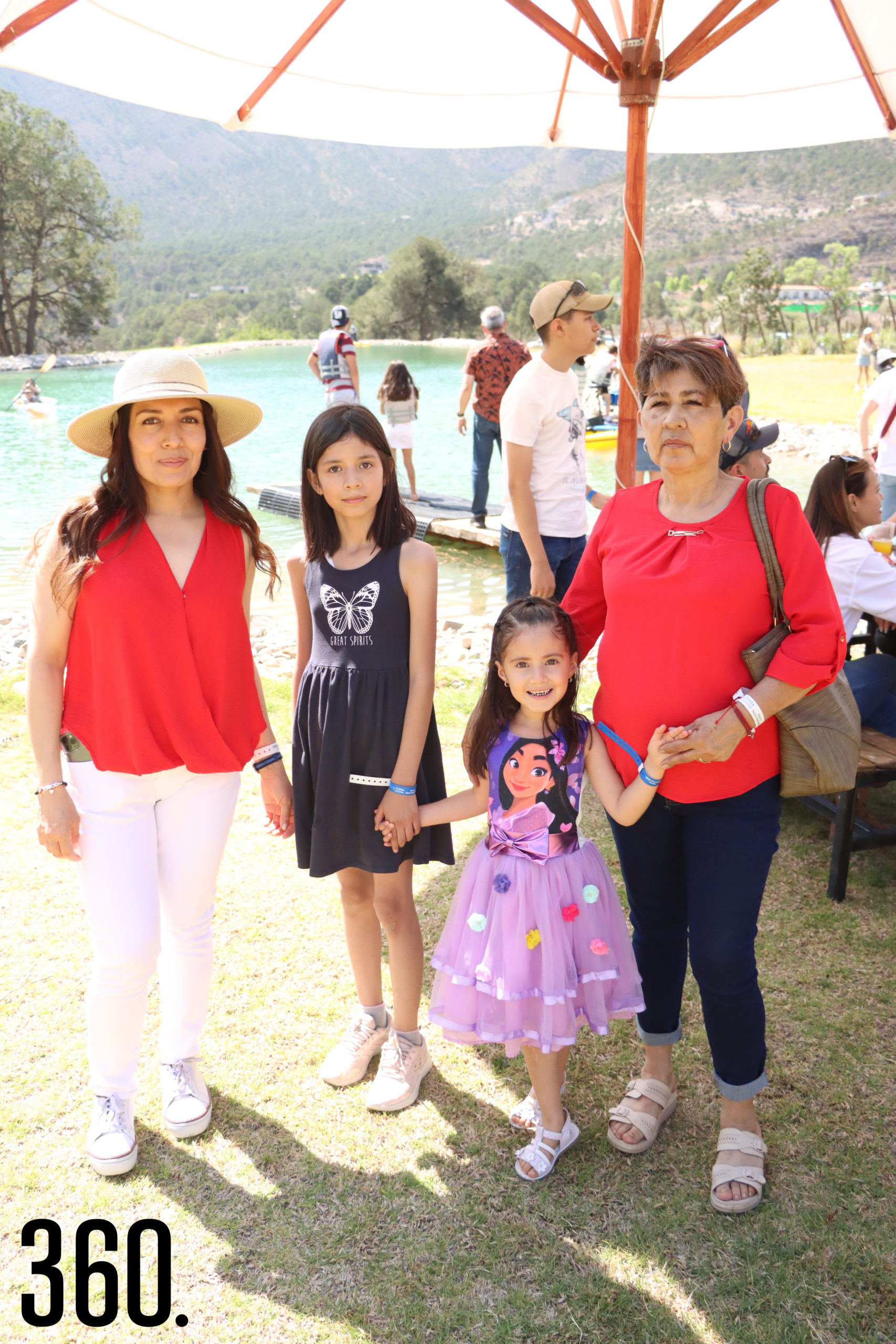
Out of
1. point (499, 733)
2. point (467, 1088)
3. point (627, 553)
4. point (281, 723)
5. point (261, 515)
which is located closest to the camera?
point (627, 553)

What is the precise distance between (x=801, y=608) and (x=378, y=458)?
103 centimetres

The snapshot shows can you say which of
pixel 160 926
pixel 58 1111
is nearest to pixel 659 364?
pixel 160 926

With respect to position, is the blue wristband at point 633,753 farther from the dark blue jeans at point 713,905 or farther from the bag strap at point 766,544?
the bag strap at point 766,544

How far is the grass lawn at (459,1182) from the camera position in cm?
182

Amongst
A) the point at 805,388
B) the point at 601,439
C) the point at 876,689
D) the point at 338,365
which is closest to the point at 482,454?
the point at 338,365

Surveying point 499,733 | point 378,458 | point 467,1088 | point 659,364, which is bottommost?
point 467,1088

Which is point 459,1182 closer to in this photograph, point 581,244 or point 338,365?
point 338,365

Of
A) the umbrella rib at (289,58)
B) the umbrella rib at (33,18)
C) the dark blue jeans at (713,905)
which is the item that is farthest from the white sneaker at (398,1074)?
the umbrella rib at (289,58)

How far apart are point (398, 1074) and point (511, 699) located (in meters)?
1.10

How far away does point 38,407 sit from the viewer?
839 inches

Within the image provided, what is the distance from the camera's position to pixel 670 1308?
1.80 meters

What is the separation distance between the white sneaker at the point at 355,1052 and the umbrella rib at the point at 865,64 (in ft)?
15.8

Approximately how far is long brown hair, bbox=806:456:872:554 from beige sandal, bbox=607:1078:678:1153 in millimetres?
1979

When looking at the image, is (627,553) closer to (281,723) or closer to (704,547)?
(704,547)
